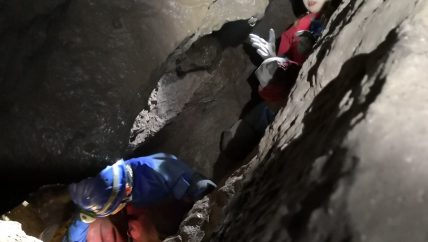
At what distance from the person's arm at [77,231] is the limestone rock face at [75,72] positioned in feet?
1.22

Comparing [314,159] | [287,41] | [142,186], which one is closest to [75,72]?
[142,186]

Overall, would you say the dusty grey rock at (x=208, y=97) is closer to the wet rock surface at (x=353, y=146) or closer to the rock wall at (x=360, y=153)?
the wet rock surface at (x=353, y=146)

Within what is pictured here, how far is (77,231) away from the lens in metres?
2.69

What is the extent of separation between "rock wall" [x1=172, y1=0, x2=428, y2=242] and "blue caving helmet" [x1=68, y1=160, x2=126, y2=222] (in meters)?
1.59

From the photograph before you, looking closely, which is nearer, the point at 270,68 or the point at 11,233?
the point at 11,233

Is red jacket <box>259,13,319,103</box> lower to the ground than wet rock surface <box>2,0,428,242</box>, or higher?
lower

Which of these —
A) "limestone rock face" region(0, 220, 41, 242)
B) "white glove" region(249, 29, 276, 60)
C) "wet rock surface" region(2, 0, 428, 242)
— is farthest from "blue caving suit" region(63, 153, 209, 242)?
"wet rock surface" region(2, 0, 428, 242)

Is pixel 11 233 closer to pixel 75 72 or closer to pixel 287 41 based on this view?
pixel 75 72

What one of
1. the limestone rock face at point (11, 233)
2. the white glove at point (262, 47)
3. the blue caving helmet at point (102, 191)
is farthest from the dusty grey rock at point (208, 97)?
the limestone rock face at point (11, 233)

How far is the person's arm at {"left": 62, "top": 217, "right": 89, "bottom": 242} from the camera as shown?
269cm

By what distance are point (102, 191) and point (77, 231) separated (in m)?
0.55

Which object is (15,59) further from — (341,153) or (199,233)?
(341,153)

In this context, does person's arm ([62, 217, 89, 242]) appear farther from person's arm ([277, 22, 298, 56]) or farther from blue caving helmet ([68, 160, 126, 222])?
person's arm ([277, 22, 298, 56])

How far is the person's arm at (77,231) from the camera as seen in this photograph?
2.69 meters
